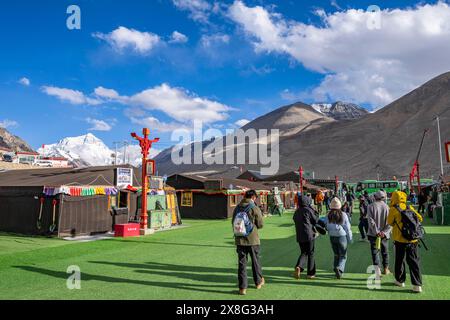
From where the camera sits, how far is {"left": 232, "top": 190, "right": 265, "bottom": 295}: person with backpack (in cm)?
624

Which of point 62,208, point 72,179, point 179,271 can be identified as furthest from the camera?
point 72,179

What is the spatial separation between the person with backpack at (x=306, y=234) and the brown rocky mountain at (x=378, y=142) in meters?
85.8

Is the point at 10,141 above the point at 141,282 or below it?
above

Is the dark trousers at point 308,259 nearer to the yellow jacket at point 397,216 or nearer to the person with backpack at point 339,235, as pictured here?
the person with backpack at point 339,235

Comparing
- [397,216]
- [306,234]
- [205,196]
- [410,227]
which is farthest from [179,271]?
[205,196]

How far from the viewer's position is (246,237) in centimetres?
634

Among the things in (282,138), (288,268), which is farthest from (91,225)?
(282,138)

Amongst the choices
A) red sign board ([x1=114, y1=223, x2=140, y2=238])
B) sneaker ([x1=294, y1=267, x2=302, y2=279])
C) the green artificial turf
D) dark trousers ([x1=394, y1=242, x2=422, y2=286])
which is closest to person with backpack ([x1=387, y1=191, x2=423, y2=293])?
dark trousers ([x1=394, y1=242, x2=422, y2=286])

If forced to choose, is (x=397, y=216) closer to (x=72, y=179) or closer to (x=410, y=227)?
(x=410, y=227)

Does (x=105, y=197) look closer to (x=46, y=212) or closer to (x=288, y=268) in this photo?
(x=46, y=212)

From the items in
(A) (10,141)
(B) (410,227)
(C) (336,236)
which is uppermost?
(A) (10,141)

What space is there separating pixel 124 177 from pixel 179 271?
35.4 ft

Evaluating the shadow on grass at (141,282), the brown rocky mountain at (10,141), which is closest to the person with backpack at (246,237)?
the shadow on grass at (141,282)
